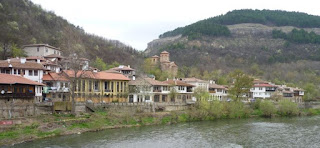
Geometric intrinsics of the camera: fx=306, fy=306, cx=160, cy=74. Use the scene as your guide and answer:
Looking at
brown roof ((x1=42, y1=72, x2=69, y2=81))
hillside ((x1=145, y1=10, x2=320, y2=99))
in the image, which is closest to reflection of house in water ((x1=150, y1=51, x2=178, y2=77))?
hillside ((x1=145, y1=10, x2=320, y2=99))

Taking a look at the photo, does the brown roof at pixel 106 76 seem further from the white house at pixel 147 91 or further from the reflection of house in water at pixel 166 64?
the reflection of house in water at pixel 166 64

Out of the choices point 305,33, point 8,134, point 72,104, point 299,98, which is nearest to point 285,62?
point 305,33

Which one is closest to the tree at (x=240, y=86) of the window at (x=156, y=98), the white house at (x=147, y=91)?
the white house at (x=147, y=91)

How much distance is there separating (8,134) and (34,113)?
7.51m

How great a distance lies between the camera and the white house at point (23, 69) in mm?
46000

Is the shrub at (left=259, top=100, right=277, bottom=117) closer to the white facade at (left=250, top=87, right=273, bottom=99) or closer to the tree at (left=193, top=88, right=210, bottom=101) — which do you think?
the tree at (left=193, top=88, right=210, bottom=101)

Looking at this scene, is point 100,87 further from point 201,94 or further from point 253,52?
point 253,52

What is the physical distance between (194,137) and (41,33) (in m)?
84.0

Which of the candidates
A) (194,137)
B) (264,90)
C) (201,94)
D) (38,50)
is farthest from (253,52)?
(194,137)

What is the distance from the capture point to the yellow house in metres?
53.0

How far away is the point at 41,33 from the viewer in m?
106

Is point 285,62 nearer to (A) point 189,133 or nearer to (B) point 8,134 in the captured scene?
(A) point 189,133

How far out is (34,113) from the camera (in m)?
41.5

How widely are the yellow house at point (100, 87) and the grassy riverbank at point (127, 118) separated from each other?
695 cm
